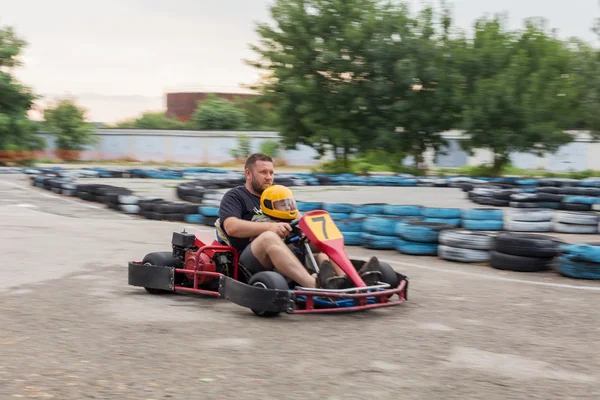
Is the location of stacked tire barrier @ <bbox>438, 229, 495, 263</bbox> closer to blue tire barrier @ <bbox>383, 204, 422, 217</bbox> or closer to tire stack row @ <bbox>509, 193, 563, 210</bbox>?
blue tire barrier @ <bbox>383, 204, 422, 217</bbox>

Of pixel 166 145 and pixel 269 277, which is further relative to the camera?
pixel 166 145

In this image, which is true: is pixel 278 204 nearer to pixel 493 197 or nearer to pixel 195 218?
pixel 195 218

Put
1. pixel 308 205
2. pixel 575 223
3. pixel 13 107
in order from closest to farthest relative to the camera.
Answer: pixel 575 223 < pixel 308 205 < pixel 13 107

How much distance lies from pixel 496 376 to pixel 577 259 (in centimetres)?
336

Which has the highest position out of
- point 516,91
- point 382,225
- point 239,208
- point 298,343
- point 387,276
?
point 516,91

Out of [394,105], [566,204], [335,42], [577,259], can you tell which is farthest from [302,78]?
[577,259]

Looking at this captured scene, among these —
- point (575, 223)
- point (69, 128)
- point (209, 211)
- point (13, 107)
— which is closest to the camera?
point (575, 223)

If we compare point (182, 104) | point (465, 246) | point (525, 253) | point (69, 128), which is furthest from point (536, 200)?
point (182, 104)

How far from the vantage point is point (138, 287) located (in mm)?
5934

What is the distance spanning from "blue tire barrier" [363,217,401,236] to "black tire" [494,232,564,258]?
1.50 m

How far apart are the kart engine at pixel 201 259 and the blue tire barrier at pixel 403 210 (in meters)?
5.01

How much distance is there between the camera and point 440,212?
9.95m

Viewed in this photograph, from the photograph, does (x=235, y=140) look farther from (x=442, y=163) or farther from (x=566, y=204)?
(x=566, y=204)

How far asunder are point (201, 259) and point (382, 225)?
3.47 metres
